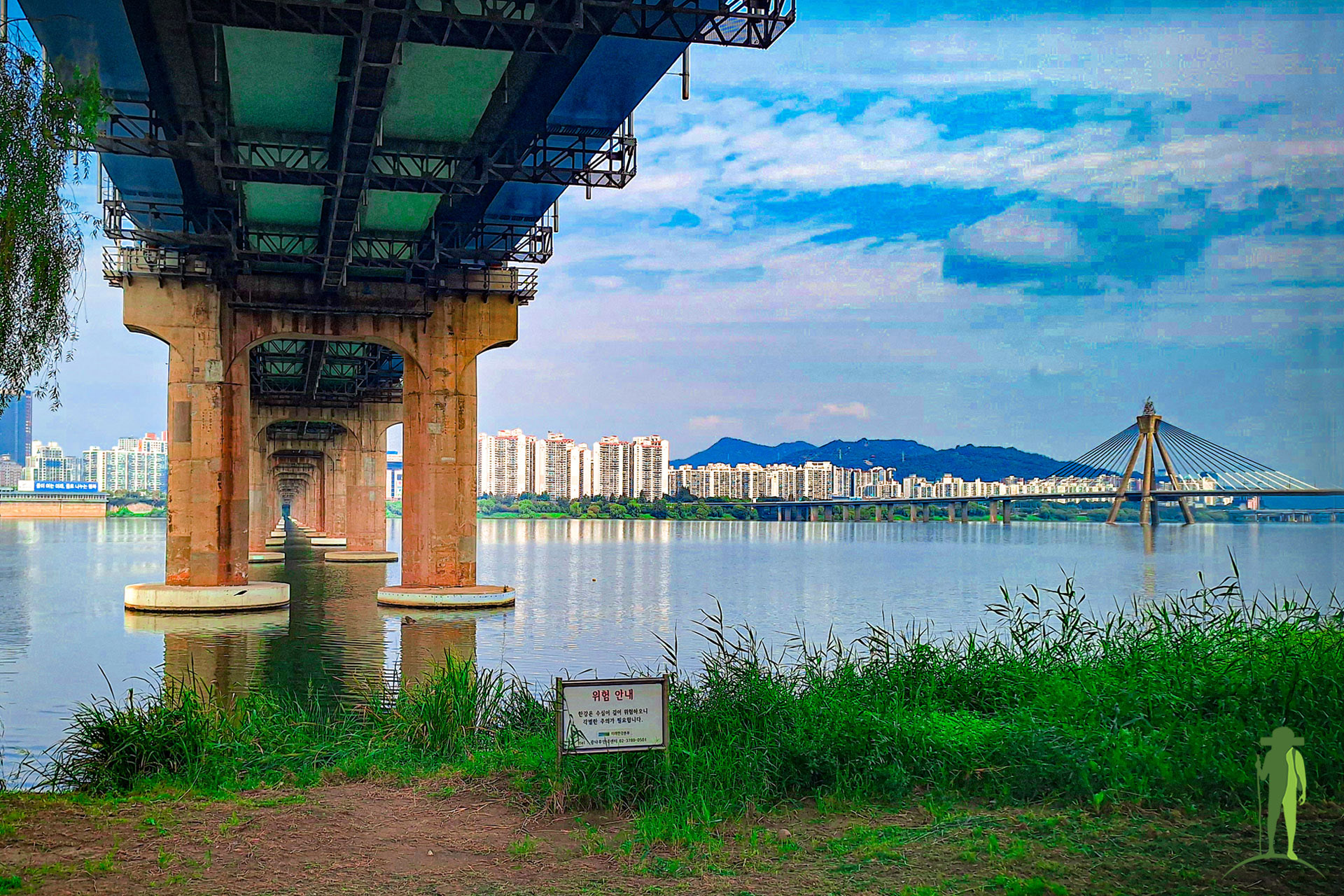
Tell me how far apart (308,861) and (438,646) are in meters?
20.1

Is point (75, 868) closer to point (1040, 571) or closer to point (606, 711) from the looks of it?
point (606, 711)

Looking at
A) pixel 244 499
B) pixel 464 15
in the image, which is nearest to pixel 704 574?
pixel 244 499

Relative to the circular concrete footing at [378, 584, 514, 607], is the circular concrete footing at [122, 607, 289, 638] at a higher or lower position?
lower

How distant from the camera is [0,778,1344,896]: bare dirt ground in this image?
23.2 ft

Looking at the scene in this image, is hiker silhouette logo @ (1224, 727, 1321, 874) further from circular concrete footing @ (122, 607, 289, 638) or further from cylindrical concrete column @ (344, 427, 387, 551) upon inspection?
cylindrical concrete column @ (344, 427, 387, 551)

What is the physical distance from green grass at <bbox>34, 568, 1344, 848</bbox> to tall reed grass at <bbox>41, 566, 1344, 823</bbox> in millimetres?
24

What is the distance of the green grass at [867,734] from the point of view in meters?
9.00

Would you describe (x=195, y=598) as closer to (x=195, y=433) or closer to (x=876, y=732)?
(x=195, y=433)

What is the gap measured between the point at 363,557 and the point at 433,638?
41273 mm

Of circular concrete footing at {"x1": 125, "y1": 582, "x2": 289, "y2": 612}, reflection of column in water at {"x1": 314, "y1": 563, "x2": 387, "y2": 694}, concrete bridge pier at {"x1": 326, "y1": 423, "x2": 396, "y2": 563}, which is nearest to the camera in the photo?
reflection of column in water at {"x1": 314, "y1": 563, "x2": 387, "y2": 694}

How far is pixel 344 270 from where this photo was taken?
33.2m

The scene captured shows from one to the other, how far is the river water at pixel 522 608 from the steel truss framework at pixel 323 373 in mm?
10410

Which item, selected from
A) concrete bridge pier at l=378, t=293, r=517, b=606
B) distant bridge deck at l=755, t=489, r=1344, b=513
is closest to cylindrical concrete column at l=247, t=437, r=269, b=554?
concrete bridge pier at l=378, t=293, r=517, b=606

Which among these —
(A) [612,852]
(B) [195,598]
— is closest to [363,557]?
(B) [195,598]
